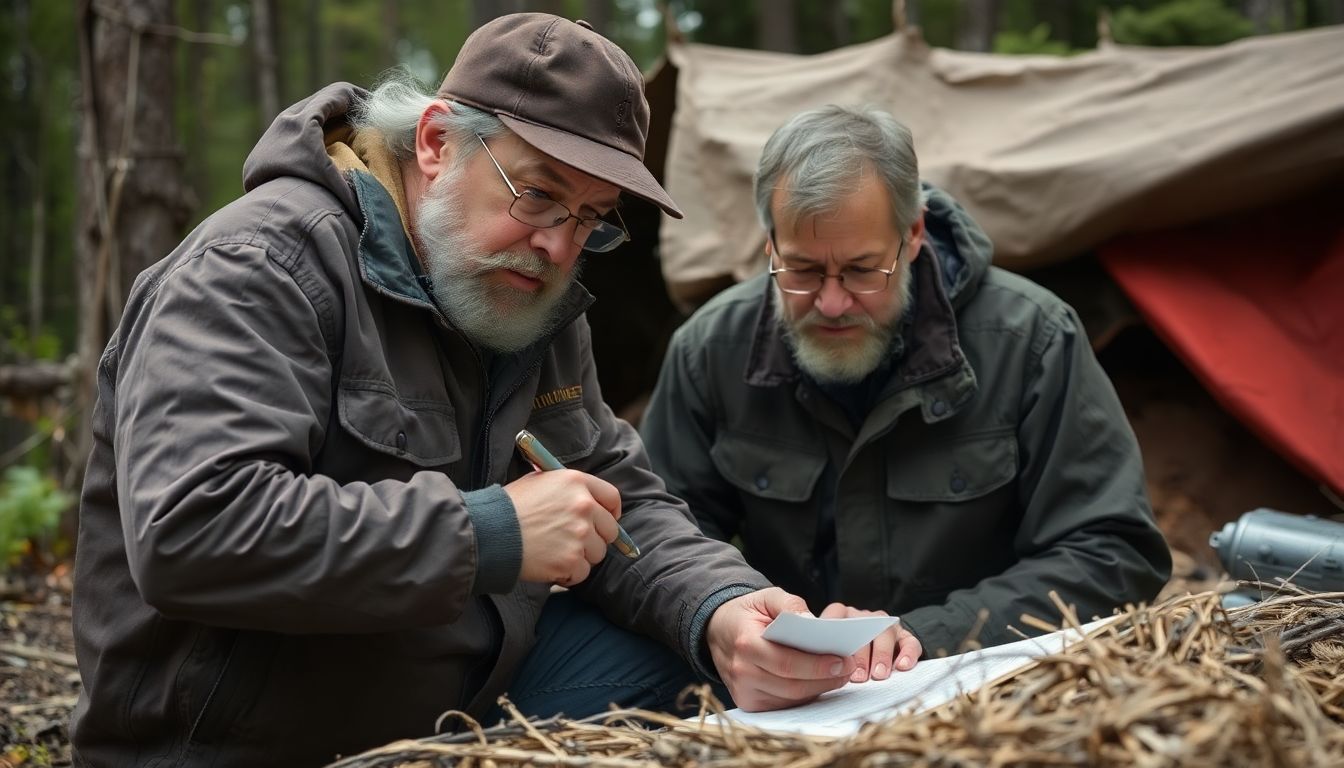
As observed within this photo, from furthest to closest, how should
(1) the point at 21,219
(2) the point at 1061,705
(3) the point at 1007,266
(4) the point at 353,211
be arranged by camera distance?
1. (1) the point at 21,219
2. (3) the point at 1007,266
3. (4) the point at 353,211
4. (2) the point at 1061,705

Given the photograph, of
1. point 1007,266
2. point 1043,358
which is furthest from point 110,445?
point 1007,266

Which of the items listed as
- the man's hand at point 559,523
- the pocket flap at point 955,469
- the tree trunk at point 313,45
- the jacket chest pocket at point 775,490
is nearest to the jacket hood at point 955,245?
the pocket flap at point 955,469

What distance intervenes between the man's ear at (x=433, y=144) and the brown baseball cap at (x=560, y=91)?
5 cm

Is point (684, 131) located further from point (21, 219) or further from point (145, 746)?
point (21, 219)

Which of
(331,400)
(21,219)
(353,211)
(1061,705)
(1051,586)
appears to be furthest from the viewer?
(21,219)

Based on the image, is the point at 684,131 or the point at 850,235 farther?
the point at 684,131

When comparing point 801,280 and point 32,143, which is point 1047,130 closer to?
point 801,280

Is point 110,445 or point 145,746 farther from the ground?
point 110,445

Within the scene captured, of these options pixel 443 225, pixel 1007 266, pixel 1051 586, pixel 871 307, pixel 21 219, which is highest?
pixel 443 225

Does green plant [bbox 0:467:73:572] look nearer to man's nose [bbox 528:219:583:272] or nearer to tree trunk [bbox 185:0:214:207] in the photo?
man's nose [bbox 528:219:583:272]

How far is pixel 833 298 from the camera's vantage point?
3.10 m

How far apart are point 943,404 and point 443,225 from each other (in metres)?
1.37

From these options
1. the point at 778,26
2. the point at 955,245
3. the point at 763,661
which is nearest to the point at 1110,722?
the point at 763,661

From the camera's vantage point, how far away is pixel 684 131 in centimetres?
523
